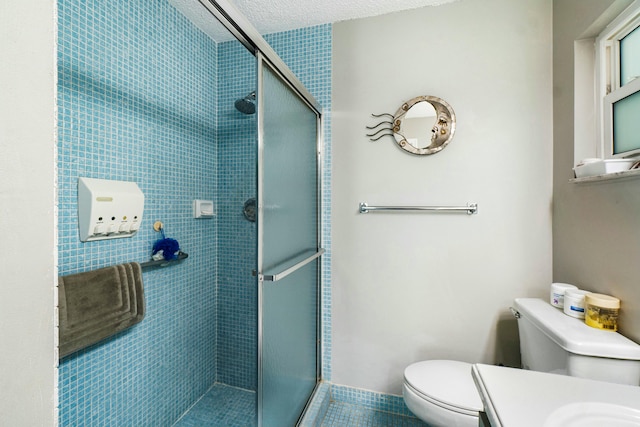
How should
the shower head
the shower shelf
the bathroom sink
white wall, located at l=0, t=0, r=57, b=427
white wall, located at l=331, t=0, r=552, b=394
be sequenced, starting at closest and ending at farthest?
white wall, located at l=0, t=0, r=57, b=427
the bathroom sink
the shower shelf
white wall, located at l=331, t=0, r=552, b=394
the shower head

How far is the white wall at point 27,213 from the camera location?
0.27m

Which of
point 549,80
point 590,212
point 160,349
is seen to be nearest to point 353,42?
point 549,80

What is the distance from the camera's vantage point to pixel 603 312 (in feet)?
3.51

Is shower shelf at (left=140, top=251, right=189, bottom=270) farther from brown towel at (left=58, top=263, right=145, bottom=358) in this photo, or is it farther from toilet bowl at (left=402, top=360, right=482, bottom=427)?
toilet bowl at (left=402, top=360, right=482, bottom=427)

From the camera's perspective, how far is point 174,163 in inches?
65.2

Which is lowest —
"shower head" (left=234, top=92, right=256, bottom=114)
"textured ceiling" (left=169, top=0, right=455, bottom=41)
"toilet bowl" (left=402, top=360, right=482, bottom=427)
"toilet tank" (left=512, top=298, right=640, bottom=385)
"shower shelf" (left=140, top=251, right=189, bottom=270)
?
"toilet bowl" (left=402, top=360, right=482, bottom=427)

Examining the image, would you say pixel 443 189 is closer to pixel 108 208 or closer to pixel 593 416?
pixel 593 416

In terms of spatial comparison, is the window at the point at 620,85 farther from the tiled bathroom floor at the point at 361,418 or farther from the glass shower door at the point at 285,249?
the tiled bathroom floor at the point at 361,418

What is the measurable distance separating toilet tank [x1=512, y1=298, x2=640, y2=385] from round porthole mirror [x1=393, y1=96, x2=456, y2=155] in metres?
0.94

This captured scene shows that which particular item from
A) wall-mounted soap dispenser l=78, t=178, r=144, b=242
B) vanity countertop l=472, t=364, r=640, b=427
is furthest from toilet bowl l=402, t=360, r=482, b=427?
wall-mounted soap dispenser l=78, t=178, r=144, b=242

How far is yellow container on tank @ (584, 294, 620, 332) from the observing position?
3.48ft

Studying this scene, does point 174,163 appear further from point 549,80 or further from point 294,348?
point 549,80

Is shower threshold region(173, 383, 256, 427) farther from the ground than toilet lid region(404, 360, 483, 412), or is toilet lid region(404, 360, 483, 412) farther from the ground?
toilet lid region(404, 360, 483, 412)

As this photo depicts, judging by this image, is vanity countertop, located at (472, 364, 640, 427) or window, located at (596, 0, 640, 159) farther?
window, located at (596, 0, 640, 159)
